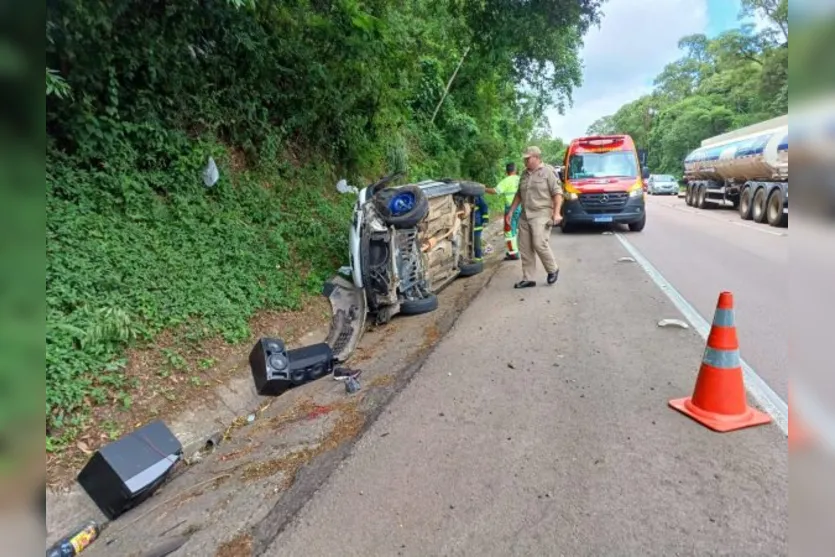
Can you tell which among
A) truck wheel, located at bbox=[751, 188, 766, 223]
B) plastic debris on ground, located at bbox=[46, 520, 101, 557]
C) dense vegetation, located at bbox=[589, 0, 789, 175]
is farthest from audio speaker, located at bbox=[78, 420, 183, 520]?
dense vegetation, located at bbox=[589, 0, 789, 175]

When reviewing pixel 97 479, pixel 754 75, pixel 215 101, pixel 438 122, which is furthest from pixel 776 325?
pixel 754 75

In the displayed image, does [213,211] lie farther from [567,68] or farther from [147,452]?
[567,68]

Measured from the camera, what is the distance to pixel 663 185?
37156 mm

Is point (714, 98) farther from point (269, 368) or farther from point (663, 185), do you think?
point (269, 368)

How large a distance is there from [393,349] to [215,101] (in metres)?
4.58

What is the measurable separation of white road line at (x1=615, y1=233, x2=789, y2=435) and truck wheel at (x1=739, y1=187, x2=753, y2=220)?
865cm

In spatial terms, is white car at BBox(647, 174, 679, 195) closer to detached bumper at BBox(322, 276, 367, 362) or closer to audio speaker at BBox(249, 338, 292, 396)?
detached bumper at BBox(322, 276, 367, 362)

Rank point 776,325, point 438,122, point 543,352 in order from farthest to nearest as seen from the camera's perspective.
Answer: point 438,122 → point 776,325 → point 543,352

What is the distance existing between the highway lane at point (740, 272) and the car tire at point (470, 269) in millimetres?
3044

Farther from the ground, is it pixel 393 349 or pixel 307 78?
pixel 307 78

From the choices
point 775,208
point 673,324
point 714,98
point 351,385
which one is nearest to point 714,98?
point 714,98

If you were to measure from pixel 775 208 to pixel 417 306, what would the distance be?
1259 centimetres

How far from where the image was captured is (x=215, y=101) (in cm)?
743

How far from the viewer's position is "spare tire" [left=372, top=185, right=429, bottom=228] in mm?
6316
